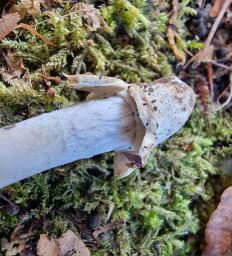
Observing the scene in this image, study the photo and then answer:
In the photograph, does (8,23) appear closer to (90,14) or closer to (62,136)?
(90,14)

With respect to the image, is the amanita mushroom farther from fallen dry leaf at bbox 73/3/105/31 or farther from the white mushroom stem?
fallen dry leaf at bbox 73/3/105/31

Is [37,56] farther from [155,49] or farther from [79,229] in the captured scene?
[79,229]

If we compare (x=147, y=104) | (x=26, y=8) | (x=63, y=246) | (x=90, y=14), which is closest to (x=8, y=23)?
(x=26, y=8)

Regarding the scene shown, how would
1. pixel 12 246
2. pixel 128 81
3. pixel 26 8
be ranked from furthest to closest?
1. pixel 128 81
2. pixel 26 8
3. pixel 12 246

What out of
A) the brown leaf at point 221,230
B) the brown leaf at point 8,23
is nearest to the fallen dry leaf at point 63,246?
the brown leaf at point 221,230

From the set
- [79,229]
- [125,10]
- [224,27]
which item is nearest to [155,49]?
[125,10]

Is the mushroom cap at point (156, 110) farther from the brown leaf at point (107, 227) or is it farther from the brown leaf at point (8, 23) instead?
the brown leaf at point (8, 23)

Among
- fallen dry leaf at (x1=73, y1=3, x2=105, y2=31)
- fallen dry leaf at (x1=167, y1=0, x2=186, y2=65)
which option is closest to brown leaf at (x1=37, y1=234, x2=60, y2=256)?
fallen dry leaf at (x1=73, y1=3, x2=105, y2=31)
